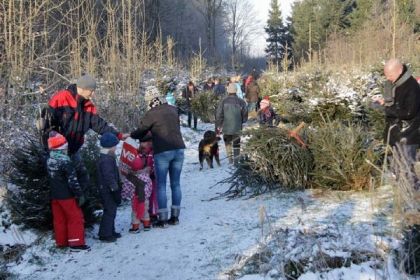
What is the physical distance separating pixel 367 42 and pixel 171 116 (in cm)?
2051

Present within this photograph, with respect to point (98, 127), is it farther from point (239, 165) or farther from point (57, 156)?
point (239, 165)

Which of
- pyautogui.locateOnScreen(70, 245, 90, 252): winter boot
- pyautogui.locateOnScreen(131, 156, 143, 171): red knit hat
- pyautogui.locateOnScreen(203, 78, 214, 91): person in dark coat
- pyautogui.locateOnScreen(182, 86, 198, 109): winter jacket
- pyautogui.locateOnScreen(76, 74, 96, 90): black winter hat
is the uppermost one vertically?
pyautogui.locateOnScreen(203, 78, 214, 91): person in dark coat

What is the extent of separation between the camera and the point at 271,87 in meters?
21.9

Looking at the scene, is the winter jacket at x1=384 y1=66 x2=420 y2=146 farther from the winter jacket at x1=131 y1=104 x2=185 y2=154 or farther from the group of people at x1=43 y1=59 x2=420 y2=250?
the winter jacket at x1=131 y1=104 x2=185 y2=154

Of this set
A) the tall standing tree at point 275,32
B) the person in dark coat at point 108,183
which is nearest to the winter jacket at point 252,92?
the person in dark coat at point 108,183

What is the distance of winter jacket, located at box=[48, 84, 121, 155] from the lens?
5684mm

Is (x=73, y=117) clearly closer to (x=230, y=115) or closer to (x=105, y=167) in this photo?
(x=105, y=167)

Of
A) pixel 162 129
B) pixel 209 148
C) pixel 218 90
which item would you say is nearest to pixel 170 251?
pixel 162 129

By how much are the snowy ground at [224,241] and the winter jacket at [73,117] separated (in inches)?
53.5

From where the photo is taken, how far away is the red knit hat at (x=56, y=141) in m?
5.42

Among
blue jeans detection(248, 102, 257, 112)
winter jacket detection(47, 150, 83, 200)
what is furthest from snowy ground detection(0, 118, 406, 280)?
blue jeans detection(248, 102, 257, 112)

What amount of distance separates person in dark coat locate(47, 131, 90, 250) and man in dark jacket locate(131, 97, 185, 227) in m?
1.04

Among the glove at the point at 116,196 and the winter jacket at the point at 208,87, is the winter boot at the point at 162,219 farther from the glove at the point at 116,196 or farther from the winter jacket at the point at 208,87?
the winter jacket at the point at 208,87

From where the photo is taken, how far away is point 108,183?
578cm
